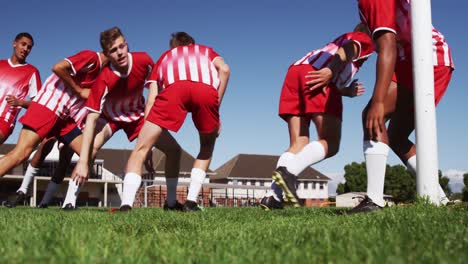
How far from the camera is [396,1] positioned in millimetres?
4949

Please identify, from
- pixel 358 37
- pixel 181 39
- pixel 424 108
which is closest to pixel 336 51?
pixel 358 37

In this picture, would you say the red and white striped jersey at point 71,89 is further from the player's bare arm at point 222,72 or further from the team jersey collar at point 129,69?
the player's bare arm at point 222,72

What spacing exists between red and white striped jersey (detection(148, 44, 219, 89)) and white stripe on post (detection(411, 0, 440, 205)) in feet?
8.61

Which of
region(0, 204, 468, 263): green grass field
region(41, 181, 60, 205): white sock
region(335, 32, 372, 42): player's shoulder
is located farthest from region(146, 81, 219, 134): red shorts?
region(41, 181, 60, 205): white sock

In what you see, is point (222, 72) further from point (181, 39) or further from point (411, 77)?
point (411, 77)

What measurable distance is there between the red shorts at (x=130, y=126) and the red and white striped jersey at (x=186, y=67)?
4.90 feet

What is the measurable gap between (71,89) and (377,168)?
5.15 meters

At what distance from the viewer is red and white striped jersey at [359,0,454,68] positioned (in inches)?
175

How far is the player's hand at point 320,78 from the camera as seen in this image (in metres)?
5.61

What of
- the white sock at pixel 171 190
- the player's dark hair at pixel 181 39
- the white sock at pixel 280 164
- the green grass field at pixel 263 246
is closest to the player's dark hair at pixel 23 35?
the player's dark hair at pixel 181 39

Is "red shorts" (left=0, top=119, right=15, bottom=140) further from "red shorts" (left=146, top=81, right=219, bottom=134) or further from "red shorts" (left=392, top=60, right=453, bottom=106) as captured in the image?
"red shorts" (left=392, top=60, right=453, bottom=106)

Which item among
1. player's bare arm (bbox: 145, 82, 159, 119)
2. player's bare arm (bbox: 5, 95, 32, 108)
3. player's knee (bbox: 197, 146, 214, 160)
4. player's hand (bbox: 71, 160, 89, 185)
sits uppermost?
player's bare arm (bbox: 5, 95, 32, 108)

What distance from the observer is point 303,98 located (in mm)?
5875

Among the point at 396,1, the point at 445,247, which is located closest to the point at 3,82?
the point at 396,1
